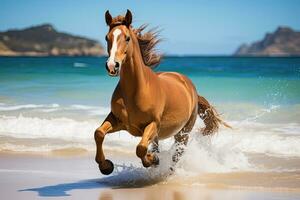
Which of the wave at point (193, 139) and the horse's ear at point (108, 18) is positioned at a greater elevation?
the horse's ear at point (108, 18)

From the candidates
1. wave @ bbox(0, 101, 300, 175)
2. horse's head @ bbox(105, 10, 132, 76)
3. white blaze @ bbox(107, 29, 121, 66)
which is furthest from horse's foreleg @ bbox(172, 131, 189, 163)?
white blaze @ bbox(107, 29, 121, 66)

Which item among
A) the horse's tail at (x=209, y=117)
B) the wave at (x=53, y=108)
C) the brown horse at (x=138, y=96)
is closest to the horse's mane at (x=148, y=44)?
the brown horse at (x=138, y=96)

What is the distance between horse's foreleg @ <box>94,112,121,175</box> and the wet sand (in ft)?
0.83

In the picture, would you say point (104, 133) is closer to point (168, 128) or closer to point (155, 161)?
point (155, 161)

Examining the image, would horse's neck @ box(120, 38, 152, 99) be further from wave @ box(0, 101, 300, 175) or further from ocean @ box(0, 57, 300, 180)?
ocean @ box(0, 57, 300, 180)

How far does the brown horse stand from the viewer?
6324mm

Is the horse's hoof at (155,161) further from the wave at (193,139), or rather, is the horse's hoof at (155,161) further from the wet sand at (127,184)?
the wave at (193,139)

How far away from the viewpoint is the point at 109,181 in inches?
A: 293

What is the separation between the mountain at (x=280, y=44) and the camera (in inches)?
5649

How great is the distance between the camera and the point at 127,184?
730 centimetres

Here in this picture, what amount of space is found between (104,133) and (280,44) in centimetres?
14670

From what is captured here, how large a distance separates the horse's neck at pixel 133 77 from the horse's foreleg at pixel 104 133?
12.7 inches

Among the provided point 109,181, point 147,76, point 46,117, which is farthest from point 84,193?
point 46,117

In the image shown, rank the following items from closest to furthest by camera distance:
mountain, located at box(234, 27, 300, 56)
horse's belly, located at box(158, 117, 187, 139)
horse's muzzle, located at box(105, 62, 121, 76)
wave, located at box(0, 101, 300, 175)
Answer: horse's muzzle, located at box(105, 62, 121, 76) → horse's belly, located at box(158, 117, 187, 139) → wave, located at box(0, 101, 300, 175) → mountain, located at box(234, 27, 300, 56)
